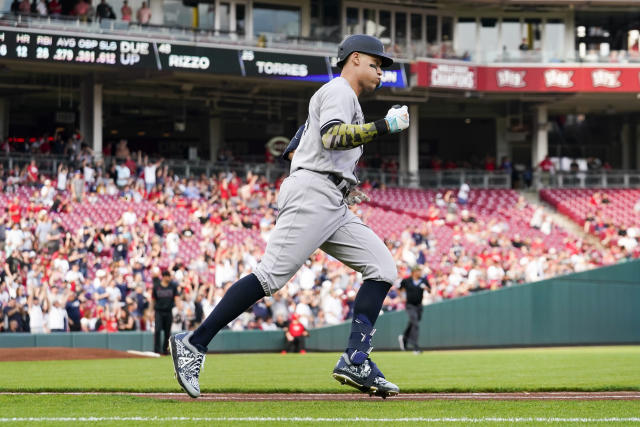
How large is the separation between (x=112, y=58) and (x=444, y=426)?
25126 millimetres

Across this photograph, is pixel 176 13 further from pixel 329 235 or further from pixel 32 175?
pixel 329 235

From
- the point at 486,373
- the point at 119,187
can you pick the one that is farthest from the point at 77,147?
the point at 486,373

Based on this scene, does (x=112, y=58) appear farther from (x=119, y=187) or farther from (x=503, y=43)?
(x=503, y=43)

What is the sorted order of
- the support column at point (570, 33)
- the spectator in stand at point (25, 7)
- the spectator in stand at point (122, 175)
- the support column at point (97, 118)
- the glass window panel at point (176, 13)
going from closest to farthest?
the spectator in stand at point (122, 175) → the spectator in stand at point (25, 7) → the support column at point (97, 118) → the glass window panel at point (176, 13) → the support column at point (570, 33)

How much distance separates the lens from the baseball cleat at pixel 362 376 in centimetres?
629

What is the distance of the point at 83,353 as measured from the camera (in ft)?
53.8

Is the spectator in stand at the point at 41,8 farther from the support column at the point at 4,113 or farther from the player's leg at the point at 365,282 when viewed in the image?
the player's leg at the point at 365,282

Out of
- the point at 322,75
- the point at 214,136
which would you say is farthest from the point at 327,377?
the point at 214,136

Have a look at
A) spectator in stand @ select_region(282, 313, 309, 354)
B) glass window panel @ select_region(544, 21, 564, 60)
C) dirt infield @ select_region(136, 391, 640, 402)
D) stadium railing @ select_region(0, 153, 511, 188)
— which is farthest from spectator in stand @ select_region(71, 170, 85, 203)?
glass window panel @ select_region(544, 21, 564, 60)

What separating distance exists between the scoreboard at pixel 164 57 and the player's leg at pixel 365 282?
2188 centimetres

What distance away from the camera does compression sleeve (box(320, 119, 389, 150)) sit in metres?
6.12

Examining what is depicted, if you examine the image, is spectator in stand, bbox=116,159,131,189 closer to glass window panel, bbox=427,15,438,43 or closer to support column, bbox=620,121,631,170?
glass window panel, bbox=427,15,438,43

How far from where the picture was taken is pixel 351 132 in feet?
20.1

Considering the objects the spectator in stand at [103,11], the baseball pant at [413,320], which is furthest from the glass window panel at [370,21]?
the baseball pant at [413,320]
